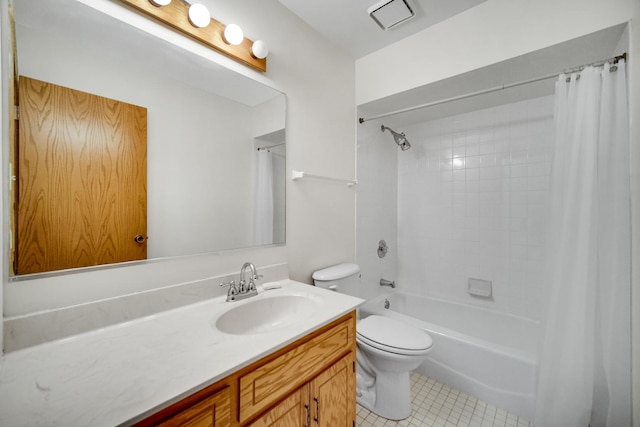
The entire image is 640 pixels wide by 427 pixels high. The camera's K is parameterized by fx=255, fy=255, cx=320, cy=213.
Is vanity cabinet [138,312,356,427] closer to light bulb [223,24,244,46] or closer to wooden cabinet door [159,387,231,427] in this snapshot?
wooden cabinet door [159,387,231,427]

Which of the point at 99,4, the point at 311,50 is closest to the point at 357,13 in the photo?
the point at 311,50

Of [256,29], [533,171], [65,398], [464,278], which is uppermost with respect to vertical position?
[256,29]

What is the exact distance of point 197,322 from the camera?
93 cm

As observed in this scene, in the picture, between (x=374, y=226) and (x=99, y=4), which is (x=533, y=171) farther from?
(x=99, y=4)

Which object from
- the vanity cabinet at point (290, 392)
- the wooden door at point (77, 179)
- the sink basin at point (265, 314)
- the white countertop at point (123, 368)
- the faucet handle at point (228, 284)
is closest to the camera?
the white countertop at point (123, 368)

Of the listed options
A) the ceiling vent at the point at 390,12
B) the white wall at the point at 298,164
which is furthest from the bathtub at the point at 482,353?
the ceiling vent at the point at 390,12

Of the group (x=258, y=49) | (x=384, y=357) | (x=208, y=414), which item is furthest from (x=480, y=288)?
(x=258, y=49)

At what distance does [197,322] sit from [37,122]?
806mm

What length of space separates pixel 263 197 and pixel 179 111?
554mm

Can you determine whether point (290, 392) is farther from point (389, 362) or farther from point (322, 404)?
point (389, 362)

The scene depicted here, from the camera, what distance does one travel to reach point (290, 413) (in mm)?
849

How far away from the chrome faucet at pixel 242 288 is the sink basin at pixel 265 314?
0.21ft

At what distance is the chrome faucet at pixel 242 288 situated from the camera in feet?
3.81

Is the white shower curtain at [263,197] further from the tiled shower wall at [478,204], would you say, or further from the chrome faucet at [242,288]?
the tiled shower wall at [478,204]
